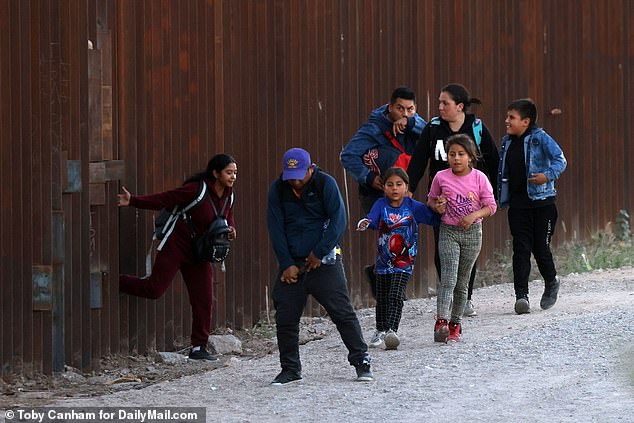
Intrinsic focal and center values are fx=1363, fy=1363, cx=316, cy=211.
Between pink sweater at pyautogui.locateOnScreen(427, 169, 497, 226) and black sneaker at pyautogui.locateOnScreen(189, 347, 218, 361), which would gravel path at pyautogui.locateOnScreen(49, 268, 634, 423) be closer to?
black sneaker at pyautogui.locateOnScreen(189, 347, 218, 361)

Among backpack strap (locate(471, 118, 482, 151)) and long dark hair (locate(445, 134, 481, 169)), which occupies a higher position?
backpack strap (locate(471, 118, 482, 151))

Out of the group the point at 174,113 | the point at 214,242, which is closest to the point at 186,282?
the point at 214,242

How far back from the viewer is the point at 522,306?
1127 centimetres

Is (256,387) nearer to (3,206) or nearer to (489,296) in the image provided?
(3,206)

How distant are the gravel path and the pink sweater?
0.95m

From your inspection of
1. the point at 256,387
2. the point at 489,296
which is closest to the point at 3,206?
Result: the point at 256,387

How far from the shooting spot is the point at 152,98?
34.4 ft

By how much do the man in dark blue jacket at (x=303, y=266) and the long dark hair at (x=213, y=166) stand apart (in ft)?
5.30

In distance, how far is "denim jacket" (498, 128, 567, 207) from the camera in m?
11.1

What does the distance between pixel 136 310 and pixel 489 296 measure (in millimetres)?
4223

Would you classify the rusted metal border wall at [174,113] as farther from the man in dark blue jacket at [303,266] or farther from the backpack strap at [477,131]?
the backpack strap at [477,131]

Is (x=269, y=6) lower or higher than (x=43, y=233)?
higher

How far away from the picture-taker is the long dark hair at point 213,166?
10.2 meters

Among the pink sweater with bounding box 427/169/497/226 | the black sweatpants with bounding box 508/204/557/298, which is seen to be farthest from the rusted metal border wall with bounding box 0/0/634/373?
the pink sweater with bounding box 427/169/497/226
